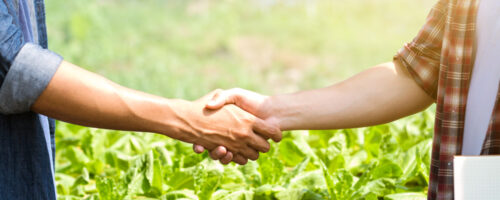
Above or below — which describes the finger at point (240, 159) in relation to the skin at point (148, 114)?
below

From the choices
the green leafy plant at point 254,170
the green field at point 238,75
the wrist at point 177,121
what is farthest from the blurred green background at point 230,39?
the wrist at point 177,121

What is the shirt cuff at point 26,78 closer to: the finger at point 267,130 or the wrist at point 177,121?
the wrist at point 177,121

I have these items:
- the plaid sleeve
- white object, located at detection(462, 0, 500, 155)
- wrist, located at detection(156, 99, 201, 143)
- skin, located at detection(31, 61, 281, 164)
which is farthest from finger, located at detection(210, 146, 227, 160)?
white object, located at detection(462, 0, 500, 155)

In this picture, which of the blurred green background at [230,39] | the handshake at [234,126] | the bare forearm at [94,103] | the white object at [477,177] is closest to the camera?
the white object at [477,177]

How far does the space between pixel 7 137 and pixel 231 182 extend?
0.96 metres

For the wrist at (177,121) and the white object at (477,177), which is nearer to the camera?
the white object at (477,177)

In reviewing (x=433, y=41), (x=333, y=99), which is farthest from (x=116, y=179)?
(x=433, y=41)

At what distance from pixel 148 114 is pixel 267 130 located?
0.64 meters

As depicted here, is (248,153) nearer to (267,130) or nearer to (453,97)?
(267,130)

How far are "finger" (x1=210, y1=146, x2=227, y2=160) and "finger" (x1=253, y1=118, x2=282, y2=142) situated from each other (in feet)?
0.58

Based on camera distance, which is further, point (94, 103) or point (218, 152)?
point (218, 152)

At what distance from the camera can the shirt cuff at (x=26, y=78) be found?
1.70 m

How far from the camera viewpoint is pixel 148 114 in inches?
82.8

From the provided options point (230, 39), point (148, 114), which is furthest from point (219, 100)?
point (230, 39)
